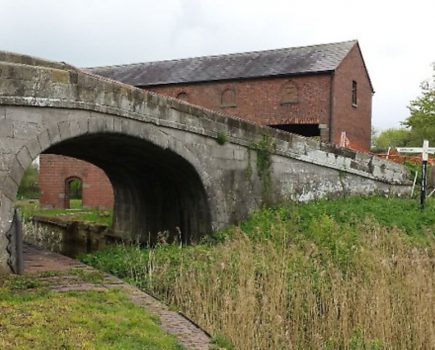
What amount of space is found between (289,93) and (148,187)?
10385 mm

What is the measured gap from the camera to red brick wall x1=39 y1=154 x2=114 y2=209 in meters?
22.6

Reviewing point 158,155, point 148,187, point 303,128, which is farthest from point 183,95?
point 158,155

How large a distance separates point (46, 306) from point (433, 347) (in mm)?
3836

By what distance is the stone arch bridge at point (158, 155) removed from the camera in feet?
23.8

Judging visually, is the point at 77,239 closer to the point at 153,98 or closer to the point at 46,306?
the point at 153,98

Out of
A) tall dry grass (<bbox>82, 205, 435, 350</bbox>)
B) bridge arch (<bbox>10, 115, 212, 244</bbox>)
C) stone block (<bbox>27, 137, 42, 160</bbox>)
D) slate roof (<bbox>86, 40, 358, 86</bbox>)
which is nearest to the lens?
tall dry grass (<bbox>82, 205, 435, 350</bbox>)

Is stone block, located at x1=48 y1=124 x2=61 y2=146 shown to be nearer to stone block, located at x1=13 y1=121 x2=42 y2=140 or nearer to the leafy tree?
stone block, located at x1=13 y1=121 x2=42 y2=140

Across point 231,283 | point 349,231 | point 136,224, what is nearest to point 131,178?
point 136,224

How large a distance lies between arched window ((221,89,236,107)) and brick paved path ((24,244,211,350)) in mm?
14394

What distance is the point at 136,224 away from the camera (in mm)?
13180

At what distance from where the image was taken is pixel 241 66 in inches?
910

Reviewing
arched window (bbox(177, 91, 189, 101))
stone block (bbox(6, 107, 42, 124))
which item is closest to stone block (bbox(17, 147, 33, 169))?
stone block (bbox(6, 107, 42, 124))

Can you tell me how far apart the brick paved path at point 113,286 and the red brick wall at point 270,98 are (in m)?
14.1

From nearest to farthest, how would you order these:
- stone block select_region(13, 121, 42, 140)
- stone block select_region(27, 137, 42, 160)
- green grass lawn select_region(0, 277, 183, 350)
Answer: green grass lawn select_region(0, 277, 183, 350), stone block select_region(13, 121, 42, 140), stone block select_region(27, 137, 42, 160)
